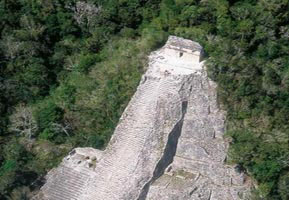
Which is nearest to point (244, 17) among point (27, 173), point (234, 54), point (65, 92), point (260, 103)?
point (234, 54)

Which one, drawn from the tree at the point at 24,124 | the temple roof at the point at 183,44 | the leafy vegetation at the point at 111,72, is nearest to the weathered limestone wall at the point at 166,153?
the temple roof at the point at 183,44

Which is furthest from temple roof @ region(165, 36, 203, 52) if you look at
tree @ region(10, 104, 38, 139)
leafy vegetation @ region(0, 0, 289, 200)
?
tree @ region(10, 104, 38, 139)

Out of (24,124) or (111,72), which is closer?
(24,124)

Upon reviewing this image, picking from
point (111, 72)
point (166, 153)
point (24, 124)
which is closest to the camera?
point (166, 153)

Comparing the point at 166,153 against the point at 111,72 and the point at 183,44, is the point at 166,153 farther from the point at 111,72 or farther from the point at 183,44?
the point at 111,72

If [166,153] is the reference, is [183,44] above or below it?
above

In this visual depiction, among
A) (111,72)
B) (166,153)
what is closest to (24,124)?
(111,72)
